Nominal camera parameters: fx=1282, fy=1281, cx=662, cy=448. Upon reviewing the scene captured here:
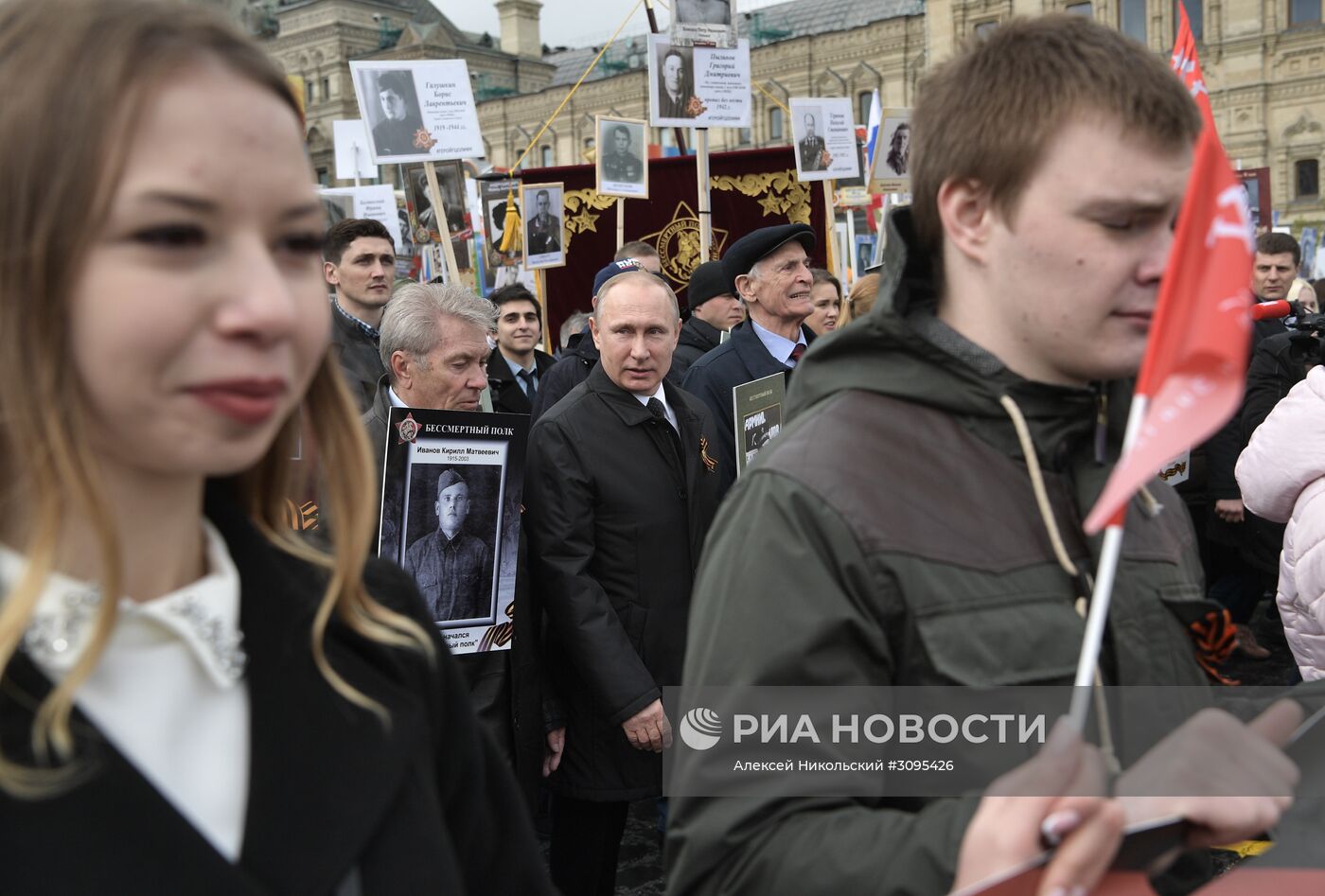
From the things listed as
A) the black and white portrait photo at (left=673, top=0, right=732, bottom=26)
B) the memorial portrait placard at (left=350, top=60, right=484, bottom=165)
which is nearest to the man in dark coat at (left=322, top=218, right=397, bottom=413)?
the memorial portrait placard at (left=350, top=60, right=484, bottom=165)

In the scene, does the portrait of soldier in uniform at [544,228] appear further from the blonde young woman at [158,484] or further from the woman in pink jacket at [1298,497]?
the blonde young woman at [158,484]

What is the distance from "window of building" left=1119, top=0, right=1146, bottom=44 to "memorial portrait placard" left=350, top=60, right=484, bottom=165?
32362 millimetres

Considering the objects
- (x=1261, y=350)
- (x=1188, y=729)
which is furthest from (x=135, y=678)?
(x=1261, y=350)

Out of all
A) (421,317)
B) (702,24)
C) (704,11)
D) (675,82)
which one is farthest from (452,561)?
(704,11)

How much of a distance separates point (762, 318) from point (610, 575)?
6.17 ft

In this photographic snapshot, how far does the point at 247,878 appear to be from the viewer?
107 cm

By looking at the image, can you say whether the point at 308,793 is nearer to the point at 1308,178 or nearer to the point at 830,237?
the point at 830,237

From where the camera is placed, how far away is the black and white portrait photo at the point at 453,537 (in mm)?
3436

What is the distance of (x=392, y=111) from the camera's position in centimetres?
793

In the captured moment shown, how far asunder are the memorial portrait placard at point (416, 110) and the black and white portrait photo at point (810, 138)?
278 centimetres

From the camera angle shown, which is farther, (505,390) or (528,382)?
(528,382)

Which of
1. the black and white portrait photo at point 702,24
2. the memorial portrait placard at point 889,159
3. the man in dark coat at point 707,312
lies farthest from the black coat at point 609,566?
the memorial portrait placard at point 889,159

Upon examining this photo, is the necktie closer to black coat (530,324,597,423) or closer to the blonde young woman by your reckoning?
black coat (530,324,597,423)

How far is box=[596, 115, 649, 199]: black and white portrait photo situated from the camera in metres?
9.67
